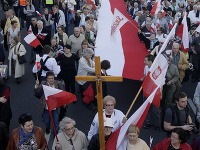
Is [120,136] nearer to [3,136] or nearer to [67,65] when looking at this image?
[3,136]

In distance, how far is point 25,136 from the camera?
5867 mm

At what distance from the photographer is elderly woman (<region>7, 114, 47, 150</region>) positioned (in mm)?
5825

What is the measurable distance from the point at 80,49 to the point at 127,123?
4.99 metres

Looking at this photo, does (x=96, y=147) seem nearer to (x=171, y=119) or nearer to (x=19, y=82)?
(x=171, y=119)

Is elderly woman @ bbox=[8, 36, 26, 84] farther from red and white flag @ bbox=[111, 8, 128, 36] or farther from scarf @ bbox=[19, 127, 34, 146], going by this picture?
scarf @ bbox=[19, 127, 34, 146]

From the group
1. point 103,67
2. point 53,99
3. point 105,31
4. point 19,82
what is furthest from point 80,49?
point 53,99

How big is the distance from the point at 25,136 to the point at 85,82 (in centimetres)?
339

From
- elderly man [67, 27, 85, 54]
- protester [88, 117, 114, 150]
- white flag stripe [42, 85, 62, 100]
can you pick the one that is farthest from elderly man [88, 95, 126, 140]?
elderly man [67, 27, 85, 54]

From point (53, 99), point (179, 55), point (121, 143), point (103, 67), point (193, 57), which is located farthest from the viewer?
point (193, 57)

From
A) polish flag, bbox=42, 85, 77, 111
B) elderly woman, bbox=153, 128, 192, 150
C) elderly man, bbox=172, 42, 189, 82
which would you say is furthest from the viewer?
elderly man, bbox=172, 42, 189, 82

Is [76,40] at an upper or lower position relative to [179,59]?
upper

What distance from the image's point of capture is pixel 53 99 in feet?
20.6

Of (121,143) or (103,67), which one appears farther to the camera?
(103,67)

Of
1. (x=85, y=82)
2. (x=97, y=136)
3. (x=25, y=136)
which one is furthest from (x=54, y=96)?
(x=85, y=82)
